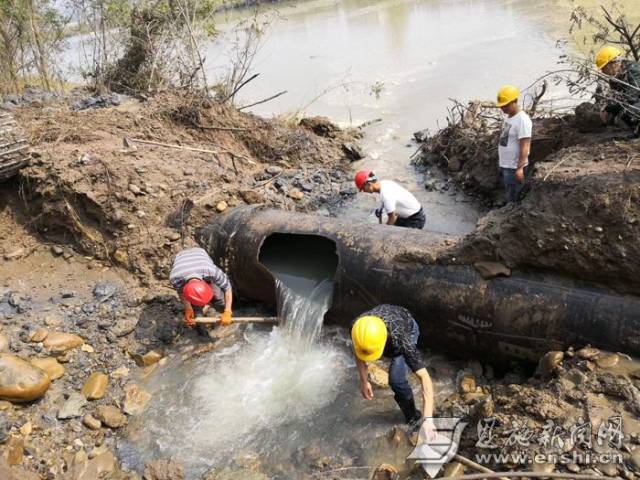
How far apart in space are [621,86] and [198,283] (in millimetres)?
4832

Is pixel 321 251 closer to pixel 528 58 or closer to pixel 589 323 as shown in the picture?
pixel 589 323

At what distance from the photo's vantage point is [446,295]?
4.38 m

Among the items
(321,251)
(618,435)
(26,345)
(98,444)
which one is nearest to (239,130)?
(321,251)

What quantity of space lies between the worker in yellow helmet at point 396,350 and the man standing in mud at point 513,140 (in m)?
2.65

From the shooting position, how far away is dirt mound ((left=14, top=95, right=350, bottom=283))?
639 cm

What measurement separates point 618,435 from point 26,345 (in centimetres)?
540

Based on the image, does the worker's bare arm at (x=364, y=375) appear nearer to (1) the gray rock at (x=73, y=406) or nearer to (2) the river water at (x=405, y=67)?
(1) the gray rock at (x=73, y=406)

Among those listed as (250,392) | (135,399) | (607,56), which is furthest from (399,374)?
(607,56)

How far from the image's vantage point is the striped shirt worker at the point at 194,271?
522cm

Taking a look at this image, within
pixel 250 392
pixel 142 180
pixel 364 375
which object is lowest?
pixel 250 392

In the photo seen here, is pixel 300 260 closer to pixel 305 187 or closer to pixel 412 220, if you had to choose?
pixel 412 220

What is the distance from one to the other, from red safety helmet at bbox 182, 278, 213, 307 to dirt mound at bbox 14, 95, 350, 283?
1.27 m

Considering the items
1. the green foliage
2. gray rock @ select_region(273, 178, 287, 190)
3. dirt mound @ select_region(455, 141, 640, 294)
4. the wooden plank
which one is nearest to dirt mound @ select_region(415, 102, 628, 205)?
dirt mound @ select_region(455, 141, 640, 294)

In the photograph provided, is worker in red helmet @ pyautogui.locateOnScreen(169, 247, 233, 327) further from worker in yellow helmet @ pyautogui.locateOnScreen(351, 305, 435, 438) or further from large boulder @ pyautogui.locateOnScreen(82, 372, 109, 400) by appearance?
worker in yellow helmet @ pyautogui.locateOnScreen(351, 305, 435, 438)
